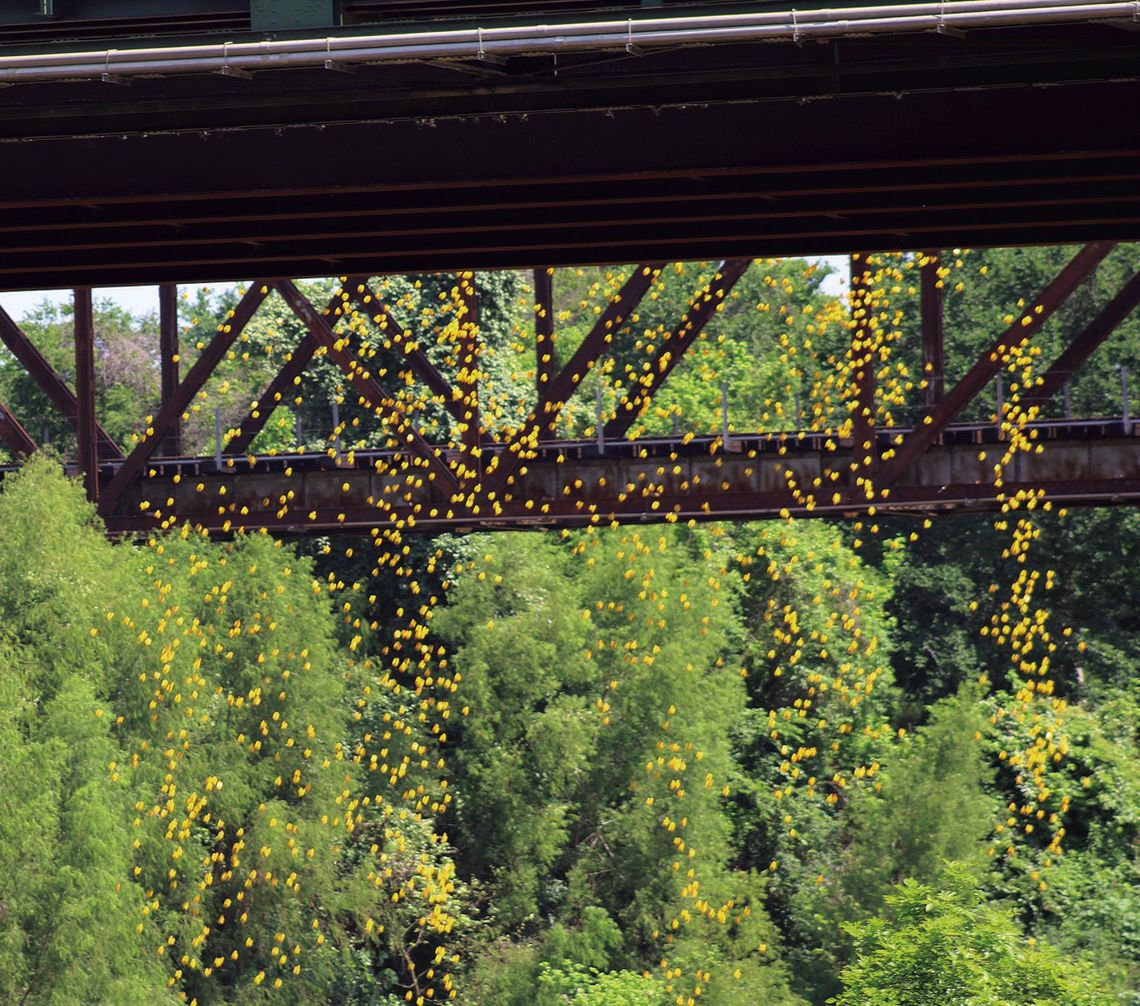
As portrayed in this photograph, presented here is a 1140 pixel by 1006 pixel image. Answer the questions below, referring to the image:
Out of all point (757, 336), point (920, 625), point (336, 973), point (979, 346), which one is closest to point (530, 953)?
point (336, 973)

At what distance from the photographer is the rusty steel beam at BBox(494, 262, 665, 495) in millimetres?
25406

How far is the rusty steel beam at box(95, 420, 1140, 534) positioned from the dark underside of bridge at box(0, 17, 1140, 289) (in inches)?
504

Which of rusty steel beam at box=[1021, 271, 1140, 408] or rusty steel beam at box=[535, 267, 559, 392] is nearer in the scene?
rusty steel beam at box=[1021, 271, 1140, 408]

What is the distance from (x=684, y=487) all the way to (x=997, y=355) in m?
4.76

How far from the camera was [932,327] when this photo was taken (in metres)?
27.5

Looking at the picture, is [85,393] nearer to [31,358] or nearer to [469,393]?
[31,358]

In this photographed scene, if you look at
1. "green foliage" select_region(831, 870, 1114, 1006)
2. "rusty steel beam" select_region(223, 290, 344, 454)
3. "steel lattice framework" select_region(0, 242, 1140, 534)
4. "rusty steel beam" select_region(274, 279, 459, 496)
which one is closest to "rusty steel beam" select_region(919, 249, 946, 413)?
"steel lattice framework" select_region(0, 242, 1140, 534)

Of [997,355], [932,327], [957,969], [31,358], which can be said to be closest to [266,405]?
[31,358]

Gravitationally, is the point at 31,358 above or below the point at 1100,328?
above

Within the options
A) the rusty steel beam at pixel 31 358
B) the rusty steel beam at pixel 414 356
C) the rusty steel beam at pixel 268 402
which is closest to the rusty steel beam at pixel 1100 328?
the rusty steel beam at pixel 414 356

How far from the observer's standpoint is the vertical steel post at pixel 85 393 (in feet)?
95.8

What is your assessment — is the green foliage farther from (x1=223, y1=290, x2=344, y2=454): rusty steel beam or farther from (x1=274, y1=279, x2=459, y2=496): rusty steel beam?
(x1=223, y1=290, x2=344, y2=454): rusty steel beam

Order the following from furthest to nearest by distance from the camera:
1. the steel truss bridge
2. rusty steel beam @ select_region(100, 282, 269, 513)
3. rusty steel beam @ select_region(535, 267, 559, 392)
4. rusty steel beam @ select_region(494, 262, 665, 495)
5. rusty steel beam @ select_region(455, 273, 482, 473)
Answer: rusty steel beam @ select_region(535, 267, 559, 392)
rusty steel beam @ select_region(100, 282, 269, 513)
rusty steel beam @ select_region(455, 273, 482, 473)
rusty steel beam @ select_region(494, 262, 665, 495)
the steel truss bridge

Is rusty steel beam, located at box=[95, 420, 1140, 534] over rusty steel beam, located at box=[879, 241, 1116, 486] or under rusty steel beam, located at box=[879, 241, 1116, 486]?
under
